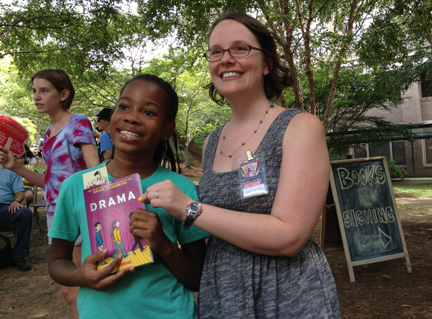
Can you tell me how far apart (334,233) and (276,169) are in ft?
14.2

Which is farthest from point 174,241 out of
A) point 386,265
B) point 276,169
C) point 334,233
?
point 386,265

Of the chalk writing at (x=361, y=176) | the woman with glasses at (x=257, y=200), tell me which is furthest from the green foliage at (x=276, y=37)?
the chalk writing at (x=361, y=176)

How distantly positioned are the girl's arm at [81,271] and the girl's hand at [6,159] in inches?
54.4

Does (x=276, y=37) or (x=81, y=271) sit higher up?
(x=276, y=37)

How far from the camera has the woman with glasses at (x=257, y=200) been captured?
1244mm

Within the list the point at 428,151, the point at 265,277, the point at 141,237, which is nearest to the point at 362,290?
the point at 265,277

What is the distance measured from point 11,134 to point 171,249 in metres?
1.95

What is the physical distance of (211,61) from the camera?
5.34ft

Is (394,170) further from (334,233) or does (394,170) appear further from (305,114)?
(305,114)

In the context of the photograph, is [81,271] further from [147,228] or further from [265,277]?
[265,277]

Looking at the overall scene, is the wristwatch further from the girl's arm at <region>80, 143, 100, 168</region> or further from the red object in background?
the red object in background

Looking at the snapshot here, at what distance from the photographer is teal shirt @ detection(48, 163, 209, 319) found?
1.33 meters

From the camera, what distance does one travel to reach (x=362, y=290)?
14.5ft

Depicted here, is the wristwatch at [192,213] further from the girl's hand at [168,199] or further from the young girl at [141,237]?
the young girl at [141,237]
